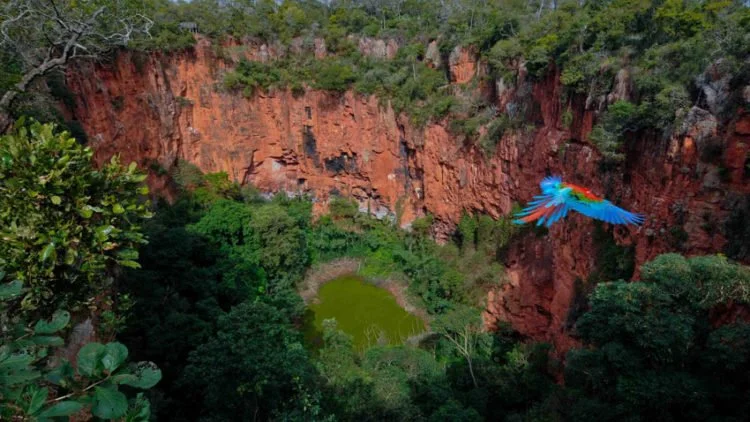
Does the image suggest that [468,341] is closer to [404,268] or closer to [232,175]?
[404,268]

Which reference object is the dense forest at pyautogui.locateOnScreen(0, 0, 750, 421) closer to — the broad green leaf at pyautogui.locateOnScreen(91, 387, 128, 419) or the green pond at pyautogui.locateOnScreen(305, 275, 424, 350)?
the broad green leaf at pyautogui.locateOnScreen(91, 387, 128, 419)

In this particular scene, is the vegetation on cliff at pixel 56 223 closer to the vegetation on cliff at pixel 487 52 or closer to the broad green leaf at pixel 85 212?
the broad green leaf at pixel 85 212

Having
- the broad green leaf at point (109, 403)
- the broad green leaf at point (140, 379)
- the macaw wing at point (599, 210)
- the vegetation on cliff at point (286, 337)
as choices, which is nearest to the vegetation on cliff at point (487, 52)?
the macaw wing at point (599, 210)

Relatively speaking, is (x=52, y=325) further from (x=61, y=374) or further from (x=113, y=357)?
(x=113, y=357)

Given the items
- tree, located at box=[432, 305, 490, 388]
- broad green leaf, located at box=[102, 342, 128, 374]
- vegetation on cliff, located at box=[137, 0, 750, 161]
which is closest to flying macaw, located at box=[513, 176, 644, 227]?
vegetation on cliff, located at box=[137, 0, 750, 161]

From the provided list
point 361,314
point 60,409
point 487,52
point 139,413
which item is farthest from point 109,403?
point 487,52

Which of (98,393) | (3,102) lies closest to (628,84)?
(98,393)
